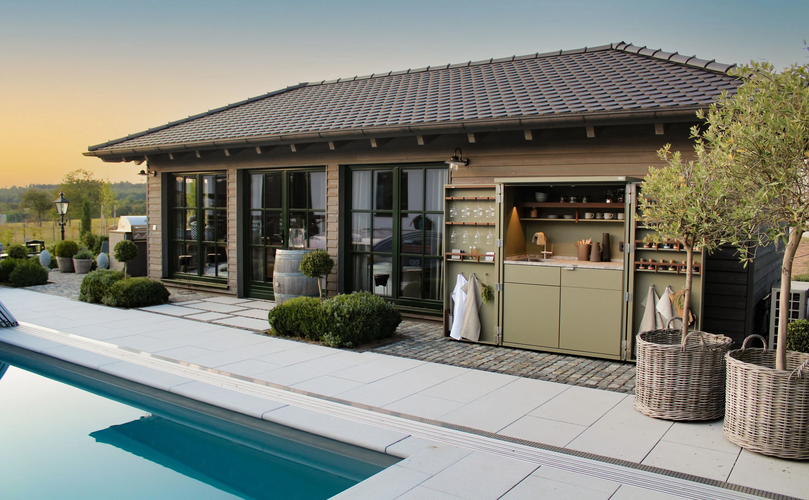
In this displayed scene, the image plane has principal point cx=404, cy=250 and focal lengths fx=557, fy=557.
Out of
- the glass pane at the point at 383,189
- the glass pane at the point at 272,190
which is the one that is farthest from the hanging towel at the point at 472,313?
the glass pane at the point at 272,190

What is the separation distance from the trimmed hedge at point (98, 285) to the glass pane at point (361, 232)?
4.06 metres

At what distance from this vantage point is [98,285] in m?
9.10

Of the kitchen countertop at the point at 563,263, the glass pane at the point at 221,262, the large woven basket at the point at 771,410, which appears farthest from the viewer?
the glass pane at the point at 221,262

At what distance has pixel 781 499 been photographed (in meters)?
2.82

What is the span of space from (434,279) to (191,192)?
555 centimetres

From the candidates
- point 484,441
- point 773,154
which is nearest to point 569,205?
point 773,154

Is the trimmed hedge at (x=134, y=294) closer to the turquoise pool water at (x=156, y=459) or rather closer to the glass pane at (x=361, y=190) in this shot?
the glass pane at (x=361, y=190)

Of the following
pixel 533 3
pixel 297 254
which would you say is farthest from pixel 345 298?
pixel 533 3

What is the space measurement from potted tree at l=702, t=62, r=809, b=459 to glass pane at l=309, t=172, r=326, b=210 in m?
6.06

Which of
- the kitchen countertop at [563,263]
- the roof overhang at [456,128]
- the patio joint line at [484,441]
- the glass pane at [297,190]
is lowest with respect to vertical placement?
the patio joint line at [484,441]

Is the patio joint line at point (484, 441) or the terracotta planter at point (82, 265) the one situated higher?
the terracotta planter at point (82, 265)

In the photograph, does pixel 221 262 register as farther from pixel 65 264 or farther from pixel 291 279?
pixel 65 264

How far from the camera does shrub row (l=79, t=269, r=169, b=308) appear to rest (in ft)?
28.7

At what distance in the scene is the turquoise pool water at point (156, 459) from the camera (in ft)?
11.0
